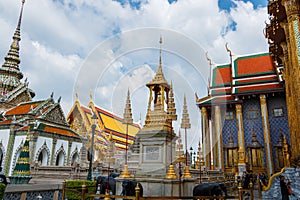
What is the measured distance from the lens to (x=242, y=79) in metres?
21.0

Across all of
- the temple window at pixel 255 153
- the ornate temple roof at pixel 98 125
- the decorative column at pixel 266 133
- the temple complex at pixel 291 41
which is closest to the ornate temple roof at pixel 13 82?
the ornate temple roof at pixel 98 125

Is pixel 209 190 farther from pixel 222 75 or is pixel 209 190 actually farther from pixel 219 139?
pixel 222 75

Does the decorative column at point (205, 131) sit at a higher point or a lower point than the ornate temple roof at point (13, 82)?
lower

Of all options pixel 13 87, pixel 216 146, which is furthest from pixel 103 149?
pixel 13 87

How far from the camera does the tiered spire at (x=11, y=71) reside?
2612 cm

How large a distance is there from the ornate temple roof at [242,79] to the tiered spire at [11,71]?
2046 cm

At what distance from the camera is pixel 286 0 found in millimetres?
10156

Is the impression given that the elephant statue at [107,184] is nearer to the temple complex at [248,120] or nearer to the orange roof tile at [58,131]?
the temple complex at [248,120]

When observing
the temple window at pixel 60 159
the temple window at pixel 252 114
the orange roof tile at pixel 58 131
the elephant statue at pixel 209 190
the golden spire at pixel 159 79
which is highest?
the temple window at pixel 252 114

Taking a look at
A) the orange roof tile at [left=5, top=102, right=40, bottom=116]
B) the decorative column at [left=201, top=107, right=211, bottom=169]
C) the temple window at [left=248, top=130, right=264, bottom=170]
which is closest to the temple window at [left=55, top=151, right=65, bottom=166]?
the orange roof tile at [left=5, top=102, right=40, bottom=116]

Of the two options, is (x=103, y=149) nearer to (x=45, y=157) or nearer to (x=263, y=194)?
(x=45, y=157)

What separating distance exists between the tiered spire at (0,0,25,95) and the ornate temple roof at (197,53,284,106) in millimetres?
20459

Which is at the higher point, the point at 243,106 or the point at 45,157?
the point at 243,106

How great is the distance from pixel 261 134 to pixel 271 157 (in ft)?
6.23
